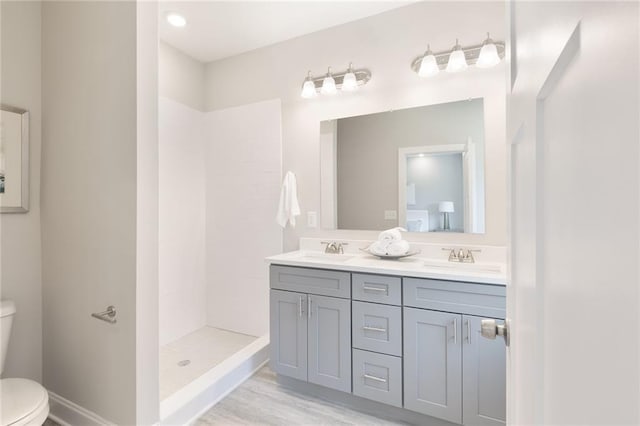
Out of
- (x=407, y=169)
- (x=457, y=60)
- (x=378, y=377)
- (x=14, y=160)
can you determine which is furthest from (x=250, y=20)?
(x=378, y=377)

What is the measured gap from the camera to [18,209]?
5.37 feet

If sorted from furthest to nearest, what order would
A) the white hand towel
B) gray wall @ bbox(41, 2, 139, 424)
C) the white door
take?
the white hand towel, gray wall @ bbox(41, 2, 139, 424), the white door

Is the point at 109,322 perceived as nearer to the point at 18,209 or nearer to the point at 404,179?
the point at 18,209

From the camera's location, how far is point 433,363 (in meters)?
1.58

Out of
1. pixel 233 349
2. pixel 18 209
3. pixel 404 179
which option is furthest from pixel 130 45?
pixel 233 349

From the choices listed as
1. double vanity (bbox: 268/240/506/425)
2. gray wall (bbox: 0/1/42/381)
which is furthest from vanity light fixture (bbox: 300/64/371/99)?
gray wall (bbox: 0/1/42/381)

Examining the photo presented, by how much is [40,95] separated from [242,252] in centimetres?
171

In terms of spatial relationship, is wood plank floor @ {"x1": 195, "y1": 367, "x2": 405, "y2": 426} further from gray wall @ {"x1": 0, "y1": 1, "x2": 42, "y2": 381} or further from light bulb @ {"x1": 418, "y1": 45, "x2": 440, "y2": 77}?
light bulb @ {"x1": 418, "y1": 45, "x2": 440, "y2": 77}

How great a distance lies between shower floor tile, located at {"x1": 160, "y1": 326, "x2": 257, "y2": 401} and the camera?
A: 2.09 metres

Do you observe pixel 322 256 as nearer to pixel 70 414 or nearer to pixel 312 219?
pixel 312 219

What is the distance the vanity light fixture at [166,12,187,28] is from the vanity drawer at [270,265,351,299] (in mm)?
1941

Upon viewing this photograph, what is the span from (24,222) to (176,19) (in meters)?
1.69

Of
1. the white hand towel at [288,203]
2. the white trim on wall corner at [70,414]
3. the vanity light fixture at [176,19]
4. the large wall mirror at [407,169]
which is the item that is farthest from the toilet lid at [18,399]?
the vanity light fixture at [176,19]

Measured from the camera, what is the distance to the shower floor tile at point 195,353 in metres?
2.09
